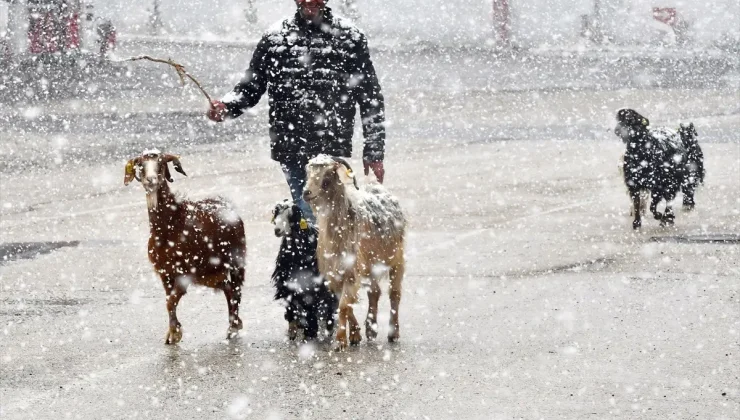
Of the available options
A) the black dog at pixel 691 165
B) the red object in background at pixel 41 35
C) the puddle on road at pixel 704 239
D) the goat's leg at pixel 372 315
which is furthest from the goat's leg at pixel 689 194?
the red object in background at pixel 41 35

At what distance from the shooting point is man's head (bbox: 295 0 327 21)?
8.26 meters

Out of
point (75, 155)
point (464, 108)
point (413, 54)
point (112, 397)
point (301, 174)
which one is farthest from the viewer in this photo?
point (413, 54)

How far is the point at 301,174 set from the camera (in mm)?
8570

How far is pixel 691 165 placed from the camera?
49.9ft

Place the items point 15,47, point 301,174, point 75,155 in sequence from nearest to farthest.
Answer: point 301,174, point 75,155, point 15,47

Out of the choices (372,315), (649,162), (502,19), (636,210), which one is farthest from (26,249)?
(502,19)

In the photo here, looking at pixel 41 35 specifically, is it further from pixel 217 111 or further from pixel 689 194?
pixel 217 111

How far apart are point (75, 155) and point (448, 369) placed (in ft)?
50.8

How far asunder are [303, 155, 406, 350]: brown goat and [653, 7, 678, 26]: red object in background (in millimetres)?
45446

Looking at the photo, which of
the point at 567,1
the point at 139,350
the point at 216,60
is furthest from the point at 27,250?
the point at 567,1

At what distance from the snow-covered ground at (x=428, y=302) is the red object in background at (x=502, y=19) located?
2642 cm

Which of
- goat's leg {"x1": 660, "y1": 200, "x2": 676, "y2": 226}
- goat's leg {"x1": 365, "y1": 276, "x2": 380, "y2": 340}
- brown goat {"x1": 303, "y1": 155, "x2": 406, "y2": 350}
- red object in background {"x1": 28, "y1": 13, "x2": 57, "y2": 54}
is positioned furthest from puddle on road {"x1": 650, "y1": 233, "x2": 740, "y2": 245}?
red object in background {"x1": 28, "y1": 13, "x2": 57, "y2": 54}

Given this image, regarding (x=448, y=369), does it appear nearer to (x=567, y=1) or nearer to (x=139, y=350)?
(x=139, y=350)

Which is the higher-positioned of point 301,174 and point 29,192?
point 301,174
